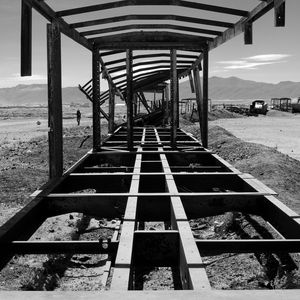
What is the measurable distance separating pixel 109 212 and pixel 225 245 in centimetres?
158

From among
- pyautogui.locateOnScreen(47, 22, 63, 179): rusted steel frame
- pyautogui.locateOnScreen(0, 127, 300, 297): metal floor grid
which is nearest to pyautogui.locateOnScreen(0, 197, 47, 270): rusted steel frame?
pyautogui.locateOnScreen(0, 127, 300, 297): metal floor grid

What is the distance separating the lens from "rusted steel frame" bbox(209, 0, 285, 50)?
5172mm

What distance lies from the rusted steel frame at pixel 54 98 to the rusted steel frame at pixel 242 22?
2.48m

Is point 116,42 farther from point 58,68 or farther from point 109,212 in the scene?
point 109,212

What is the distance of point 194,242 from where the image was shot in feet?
9.88

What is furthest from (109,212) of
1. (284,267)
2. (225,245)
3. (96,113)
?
(96,113)

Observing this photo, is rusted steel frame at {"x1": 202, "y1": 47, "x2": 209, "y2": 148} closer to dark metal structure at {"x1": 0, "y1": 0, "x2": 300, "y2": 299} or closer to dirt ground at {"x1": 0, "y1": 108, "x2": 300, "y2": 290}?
dark metal structure at {"x1": 0, "y1": 0, "x2": 300, "y2": 299}

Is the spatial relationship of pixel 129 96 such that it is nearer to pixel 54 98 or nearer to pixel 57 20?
pixel 57 20

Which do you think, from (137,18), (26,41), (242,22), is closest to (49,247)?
(26,41)

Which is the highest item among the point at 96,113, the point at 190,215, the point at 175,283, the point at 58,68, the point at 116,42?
the point at 116,42

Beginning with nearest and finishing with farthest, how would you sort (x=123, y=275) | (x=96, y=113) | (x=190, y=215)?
(x=123, y=275), (x=190, y=215), (x=96, y=113)

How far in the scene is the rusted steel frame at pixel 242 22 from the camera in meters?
5.17

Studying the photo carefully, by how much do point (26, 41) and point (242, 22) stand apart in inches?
126

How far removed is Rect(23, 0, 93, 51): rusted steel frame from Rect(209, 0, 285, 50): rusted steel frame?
2.28 metres
